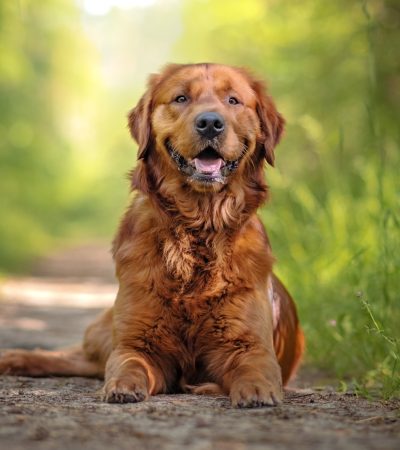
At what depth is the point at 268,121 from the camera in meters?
5.05

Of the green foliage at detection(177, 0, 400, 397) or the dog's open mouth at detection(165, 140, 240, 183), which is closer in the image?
the dog's open mouth at detection(165, 140, 240, 183)

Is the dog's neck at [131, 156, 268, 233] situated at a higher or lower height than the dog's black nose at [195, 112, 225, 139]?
lower

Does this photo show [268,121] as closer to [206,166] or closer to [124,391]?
[206,166]

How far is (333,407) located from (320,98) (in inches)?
336

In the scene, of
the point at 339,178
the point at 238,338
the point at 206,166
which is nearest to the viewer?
the point at 238,338

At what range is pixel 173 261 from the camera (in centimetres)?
457

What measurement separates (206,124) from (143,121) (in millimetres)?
597

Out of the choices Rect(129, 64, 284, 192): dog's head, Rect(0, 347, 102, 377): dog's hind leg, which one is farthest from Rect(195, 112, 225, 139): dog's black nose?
Rect(0, 347, 102, 377): dog's hind leg

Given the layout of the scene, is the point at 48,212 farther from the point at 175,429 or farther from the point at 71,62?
the point at 175,429

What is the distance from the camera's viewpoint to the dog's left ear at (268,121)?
5012 mm

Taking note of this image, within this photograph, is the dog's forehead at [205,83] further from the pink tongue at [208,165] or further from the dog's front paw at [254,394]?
the dog's front paw at [254,394]

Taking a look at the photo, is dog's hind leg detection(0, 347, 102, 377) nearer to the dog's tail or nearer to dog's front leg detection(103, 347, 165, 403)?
dog's front leg detection(103, 347, 165, 403)

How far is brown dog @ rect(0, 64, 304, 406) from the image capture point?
4461mm

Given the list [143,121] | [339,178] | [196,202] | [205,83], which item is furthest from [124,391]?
[339,178]
